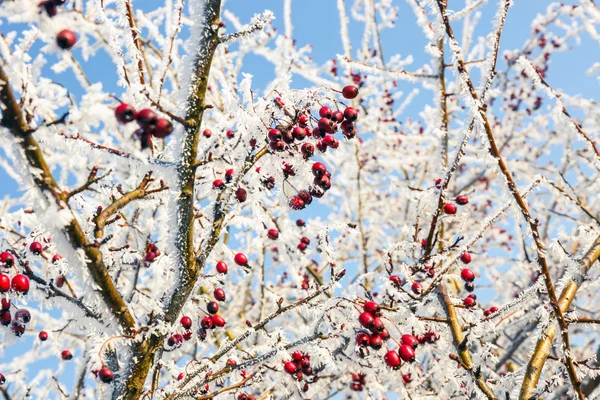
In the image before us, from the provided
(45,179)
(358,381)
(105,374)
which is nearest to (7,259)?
(105,374)

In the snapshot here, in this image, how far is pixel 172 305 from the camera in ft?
7.07

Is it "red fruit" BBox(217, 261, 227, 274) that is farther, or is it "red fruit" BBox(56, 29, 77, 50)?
"red fruit" BBox(217, 261, 227, 274)

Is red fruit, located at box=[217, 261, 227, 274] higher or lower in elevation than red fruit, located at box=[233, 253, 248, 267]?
lower

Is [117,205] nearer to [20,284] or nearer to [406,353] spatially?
[20,284]

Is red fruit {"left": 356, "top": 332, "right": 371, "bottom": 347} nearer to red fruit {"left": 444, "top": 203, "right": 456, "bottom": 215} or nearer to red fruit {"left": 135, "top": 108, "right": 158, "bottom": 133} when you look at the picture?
red fruit {"left": 444, "top": 203, "right": 456, "bottom": 215}

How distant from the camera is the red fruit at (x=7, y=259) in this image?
81.7 inches

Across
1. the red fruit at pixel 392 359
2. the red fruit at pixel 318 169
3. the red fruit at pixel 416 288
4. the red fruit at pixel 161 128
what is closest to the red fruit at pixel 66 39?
the red fruit at pixel 161 128

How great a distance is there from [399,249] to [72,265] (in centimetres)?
196

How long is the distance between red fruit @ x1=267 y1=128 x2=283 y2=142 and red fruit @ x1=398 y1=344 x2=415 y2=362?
1.23 metres

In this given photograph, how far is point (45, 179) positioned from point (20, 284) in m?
0.78

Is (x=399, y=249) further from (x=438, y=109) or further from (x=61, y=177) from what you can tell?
(x=61, y=177)

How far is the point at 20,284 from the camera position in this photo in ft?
6.63

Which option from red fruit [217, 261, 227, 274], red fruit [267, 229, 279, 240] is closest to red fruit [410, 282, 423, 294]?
red fruit [267, 229, 279, 240]

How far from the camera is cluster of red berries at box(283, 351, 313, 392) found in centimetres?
273
